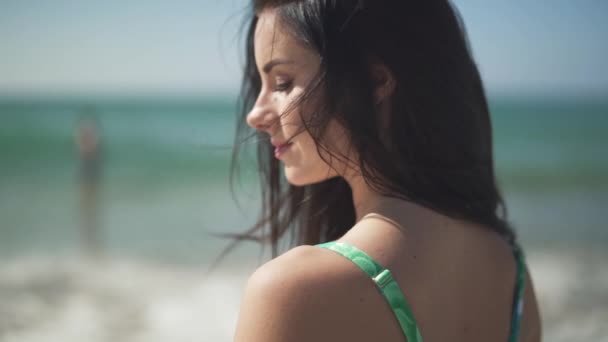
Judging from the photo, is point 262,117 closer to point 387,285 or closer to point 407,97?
point 407,97

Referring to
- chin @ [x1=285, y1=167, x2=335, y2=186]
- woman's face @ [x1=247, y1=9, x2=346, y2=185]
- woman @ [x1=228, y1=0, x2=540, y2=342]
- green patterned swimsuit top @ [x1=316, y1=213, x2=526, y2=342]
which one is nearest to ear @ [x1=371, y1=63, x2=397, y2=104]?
woman @ [x1=228, y1=0, x2=540, y2=342]

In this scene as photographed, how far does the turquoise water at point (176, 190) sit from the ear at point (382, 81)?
492 millimetres

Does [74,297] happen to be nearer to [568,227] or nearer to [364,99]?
[364,99]

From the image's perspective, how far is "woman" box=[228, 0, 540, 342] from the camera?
3.75 feet

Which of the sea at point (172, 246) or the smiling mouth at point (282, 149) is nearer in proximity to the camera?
the smiling mouth at point (282, 149)

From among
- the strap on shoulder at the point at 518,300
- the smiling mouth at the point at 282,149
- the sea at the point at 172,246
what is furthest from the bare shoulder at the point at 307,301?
the sea at the point at 172,246

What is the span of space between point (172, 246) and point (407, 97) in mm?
6713

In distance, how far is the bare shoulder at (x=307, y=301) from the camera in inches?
43.6

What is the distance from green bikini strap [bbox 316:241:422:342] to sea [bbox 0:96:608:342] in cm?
72

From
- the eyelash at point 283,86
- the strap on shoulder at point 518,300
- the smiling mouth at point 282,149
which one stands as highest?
the eyelash at point 283,86

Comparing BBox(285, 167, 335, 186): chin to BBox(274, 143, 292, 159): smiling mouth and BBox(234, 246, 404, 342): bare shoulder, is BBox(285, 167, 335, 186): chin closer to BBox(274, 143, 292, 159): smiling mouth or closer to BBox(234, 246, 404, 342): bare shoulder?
BBox(274, 143, 292, 159): smiling mouth

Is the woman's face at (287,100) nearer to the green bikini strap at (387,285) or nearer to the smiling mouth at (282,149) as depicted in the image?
the smiling mouth at (282,149)

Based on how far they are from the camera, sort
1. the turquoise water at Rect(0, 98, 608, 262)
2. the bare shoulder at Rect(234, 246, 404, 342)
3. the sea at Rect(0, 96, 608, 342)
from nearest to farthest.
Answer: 1. the bare shoulder at Rect(234, 246, 404, 342)
2. the sea at Rect(0, 96, 608, 342)
3. the turquoise water at Rect(0, 98, 608, 262)

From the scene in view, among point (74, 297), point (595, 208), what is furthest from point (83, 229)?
point (595, 208)
